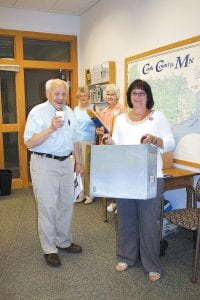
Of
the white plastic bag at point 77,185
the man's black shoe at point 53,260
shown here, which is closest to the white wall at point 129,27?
the white plastic bag at point 77,185

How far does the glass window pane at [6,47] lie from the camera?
4984mm

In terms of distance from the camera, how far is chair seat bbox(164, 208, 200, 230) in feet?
→ 7.44

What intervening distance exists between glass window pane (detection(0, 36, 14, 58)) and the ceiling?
1.65 ft

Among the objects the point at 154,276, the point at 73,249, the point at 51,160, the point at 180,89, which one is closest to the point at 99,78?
the point at 180,89

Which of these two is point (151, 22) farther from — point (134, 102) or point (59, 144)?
point (59, 144)

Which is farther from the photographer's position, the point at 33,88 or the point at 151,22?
the point at 33,88

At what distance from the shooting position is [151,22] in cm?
348

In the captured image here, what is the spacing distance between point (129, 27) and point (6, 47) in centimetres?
221

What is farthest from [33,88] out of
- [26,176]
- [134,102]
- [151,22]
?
[134,102]

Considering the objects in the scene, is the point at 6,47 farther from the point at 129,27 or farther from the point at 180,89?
the point at 180,89

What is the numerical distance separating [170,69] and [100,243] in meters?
1.91

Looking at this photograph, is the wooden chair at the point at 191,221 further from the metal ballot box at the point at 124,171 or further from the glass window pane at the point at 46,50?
the glass window pane at the point at 46,50

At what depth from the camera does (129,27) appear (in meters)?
3.93

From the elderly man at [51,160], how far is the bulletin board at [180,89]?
3.64 ft
